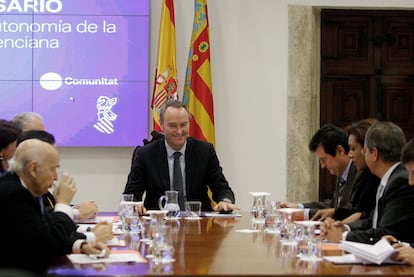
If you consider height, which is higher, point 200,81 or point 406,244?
point 200,81

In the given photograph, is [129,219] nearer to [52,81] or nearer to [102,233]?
[102,233]

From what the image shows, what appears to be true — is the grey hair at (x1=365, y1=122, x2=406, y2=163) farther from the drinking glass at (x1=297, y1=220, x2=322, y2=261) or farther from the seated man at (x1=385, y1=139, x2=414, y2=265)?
the drinking glass at (x1=297, y1=220, x2=322, y2=261)

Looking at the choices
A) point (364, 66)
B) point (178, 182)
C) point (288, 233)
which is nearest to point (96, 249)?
point (288, 233)

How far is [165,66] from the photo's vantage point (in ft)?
21.4

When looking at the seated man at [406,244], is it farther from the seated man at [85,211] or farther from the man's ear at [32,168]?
the man's ear at [32,168]

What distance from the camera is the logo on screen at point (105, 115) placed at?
657 cm

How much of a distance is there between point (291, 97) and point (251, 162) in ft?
2.64

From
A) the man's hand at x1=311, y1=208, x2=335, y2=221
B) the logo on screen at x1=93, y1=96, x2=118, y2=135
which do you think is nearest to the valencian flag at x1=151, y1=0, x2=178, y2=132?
the logo on screen at x1=93, y1=96, x2=118, y2=135

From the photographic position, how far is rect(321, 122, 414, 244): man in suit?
3.17 metres

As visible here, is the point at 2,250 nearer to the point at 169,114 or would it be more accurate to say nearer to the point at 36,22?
the point at 169,114

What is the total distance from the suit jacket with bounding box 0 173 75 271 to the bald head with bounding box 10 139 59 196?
0.08 metres

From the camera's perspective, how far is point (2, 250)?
2604 mm

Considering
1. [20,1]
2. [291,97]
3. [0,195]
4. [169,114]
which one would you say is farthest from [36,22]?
[0,195]

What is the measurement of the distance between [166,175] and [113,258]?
218 centimetres
